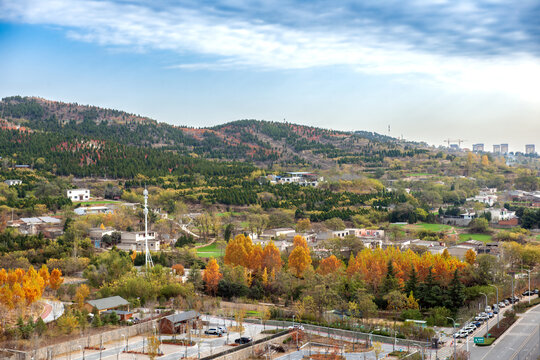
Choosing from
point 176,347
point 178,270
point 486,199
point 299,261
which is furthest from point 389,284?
point 486,199

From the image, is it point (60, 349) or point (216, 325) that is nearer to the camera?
point (60, 349)

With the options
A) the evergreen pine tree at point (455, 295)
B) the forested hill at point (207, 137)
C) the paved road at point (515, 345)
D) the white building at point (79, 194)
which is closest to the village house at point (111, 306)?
the paved road at point (515, 345)

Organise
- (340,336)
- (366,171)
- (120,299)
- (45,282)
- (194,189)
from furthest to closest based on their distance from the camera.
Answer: (366,171) < (194,189) < (45,282) < (120,299) < (340,336)

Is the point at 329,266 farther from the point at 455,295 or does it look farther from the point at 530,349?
the point at 530,349

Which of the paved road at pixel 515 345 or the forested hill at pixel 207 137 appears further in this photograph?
the forested hill at pixel 207 137

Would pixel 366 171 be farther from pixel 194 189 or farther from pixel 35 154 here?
pixel 35 154

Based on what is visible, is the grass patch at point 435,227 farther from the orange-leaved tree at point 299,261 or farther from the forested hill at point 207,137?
the forested hill at point 207,137

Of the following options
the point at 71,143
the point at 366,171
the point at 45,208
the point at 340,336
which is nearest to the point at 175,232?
the point at 45,208
